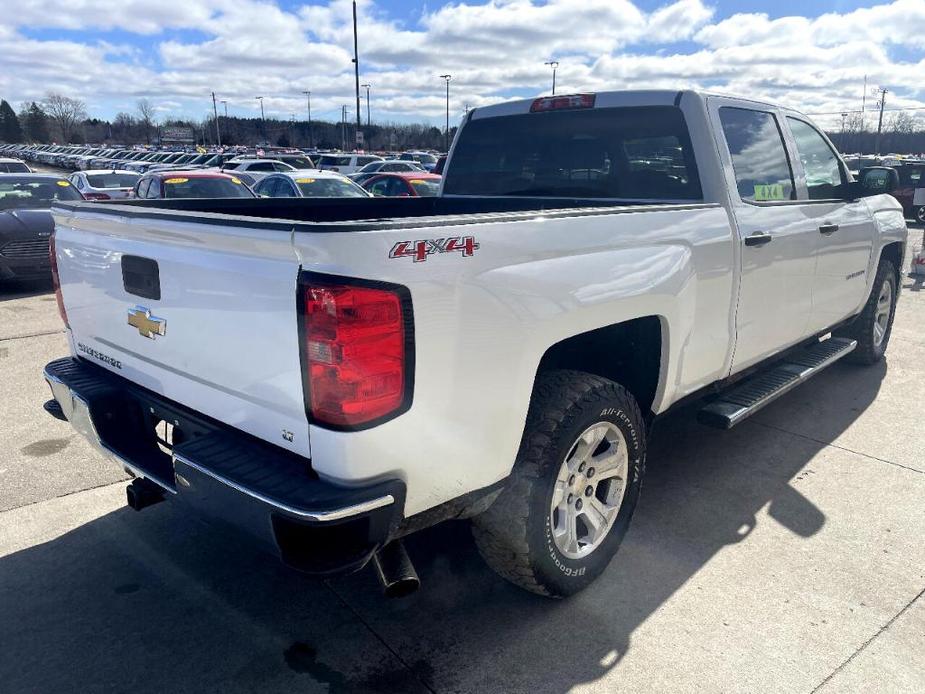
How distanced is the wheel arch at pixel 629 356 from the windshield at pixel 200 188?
356 inches

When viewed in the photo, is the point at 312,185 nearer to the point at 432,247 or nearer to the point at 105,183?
the point at 105,183

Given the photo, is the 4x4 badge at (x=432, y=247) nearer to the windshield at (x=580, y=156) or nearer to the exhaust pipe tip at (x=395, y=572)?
the exhaust pipe tip at (x=395, y=572)

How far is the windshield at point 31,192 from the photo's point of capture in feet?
33.6

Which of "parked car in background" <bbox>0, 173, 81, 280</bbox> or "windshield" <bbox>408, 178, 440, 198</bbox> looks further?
"windshield" <bbox>408, 178, 440, 198</bbox>

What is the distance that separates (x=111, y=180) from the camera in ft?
54.0

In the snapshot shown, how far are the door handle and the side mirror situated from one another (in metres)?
1.40

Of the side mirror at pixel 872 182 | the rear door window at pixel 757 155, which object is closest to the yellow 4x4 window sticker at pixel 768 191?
the rear door window at pixel 757 155

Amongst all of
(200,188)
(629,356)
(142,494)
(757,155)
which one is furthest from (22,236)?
(757,155)

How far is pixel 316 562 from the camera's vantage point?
2.09 m

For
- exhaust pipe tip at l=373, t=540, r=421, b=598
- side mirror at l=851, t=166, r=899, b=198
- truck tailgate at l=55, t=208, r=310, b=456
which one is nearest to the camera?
truck tailgate at l=55, t=208, r=310, b=456

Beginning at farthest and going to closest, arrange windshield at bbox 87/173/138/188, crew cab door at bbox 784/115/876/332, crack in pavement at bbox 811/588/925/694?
windshield at bbox 87/173/138/188 → crew cab door at bbox 784/115/876/332 → crack in pavement at bbox 811/588/925/694

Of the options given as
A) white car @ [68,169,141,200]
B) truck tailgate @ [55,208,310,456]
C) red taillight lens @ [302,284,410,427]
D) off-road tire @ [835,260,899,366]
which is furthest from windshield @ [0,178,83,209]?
off-road tire @ [835,260,899,366]

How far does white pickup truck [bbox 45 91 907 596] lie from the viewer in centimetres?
208

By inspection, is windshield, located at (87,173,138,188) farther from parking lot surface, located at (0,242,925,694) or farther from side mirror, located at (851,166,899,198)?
side mirror, located at (851,166,899,198)
